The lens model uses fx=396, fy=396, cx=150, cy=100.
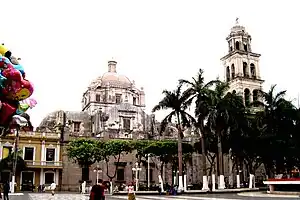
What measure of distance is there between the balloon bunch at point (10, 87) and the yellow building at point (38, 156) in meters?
37.3

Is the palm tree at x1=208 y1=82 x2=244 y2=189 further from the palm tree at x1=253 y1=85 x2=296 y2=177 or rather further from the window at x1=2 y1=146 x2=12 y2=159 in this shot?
the window at x1=2 y1=146 x2=12 y2=159

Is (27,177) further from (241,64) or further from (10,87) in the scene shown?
(10,87)

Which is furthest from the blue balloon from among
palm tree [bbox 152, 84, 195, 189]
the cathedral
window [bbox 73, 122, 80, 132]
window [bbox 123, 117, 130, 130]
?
window [bbox 73, 122, 80, 132]

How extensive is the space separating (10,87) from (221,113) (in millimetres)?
25967

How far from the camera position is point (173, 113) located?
34.0 m

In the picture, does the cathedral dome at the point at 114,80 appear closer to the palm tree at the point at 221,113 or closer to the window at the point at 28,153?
the window at the point at 28,153

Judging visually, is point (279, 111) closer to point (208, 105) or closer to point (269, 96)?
point (269, 96)

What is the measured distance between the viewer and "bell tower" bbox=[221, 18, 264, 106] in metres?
55.4

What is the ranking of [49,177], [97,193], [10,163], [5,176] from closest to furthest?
[97,193] < [10,163] < [5,176] < [49,177]

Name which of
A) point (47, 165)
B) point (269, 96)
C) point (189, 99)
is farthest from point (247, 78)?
point (47, 165)

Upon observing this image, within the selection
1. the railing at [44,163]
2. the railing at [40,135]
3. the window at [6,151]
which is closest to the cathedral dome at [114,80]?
the railing at [40,135]

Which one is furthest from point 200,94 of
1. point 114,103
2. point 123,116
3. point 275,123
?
point 114,103

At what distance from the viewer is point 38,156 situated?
47.6 meters

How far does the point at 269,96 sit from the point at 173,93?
29.0 ft
